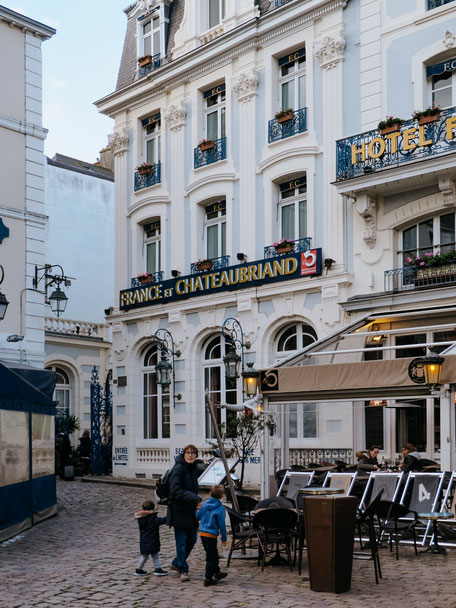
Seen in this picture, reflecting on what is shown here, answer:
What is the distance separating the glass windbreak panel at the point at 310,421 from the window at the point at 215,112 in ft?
25.4

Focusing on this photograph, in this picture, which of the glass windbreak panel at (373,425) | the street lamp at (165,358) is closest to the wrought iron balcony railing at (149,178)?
the street lamp at (165,358)

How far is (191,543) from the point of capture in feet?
34.1

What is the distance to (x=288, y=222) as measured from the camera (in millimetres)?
21797

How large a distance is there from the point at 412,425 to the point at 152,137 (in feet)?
40.1

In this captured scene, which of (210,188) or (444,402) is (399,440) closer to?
(444,402)

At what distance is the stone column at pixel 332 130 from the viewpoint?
2008 centimetres

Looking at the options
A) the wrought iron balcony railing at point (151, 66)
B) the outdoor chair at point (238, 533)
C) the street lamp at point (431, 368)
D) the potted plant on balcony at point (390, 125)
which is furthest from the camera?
the wrought iron balcony railing at point (151, 66)

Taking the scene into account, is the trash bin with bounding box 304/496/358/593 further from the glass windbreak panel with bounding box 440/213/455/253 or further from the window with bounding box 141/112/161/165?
the window with bounding box 141/112/161/165

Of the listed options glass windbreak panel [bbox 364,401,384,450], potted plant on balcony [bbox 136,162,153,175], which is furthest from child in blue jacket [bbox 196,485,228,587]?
potted plant on balcony [bbox 136,162,153,175]

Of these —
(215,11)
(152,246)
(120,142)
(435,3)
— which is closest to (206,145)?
(152,246)

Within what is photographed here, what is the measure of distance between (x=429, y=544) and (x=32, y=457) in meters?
→ 7.02

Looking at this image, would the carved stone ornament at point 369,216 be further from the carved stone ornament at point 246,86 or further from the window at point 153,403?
the window at point 153,403

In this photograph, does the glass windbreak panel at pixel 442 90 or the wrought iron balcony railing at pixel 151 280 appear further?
the wrought iron balcony railing at pixel 151 280

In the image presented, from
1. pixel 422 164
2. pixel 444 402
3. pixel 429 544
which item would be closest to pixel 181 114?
pixel 422 164
